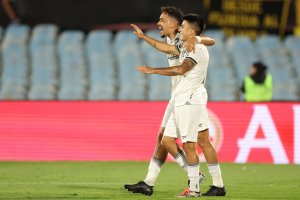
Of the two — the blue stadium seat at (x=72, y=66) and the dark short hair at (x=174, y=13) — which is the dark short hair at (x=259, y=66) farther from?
the dark short hair at (x=174, y=13)

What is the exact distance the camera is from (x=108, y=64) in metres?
18.4

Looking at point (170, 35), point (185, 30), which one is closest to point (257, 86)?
point (170, 35)

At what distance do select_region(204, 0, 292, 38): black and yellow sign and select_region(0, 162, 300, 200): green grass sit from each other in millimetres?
5001

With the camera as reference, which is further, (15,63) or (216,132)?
(15,63)

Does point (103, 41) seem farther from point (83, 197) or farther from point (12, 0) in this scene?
point (83, 197)

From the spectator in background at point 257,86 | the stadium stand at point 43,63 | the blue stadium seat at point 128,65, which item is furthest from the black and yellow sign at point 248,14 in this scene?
the stadium stand at point 43,63

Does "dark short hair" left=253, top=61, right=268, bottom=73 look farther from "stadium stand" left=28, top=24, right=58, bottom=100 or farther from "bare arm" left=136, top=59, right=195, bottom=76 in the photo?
"bare arm" left=136, top=59, right=195, bottom=76

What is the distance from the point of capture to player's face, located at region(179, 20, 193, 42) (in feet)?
30.0

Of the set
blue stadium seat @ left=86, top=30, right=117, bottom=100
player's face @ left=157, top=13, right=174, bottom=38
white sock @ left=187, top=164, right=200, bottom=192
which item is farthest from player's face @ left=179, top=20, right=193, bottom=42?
blue stadium seat @ left=86, top=30, right=117, bottom=100

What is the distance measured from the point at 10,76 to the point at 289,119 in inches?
251

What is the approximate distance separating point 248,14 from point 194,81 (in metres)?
9.29

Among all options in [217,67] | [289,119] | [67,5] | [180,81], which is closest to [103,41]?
[67,5]

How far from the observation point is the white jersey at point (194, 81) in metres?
9.19

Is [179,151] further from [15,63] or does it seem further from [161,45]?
[15,63]
